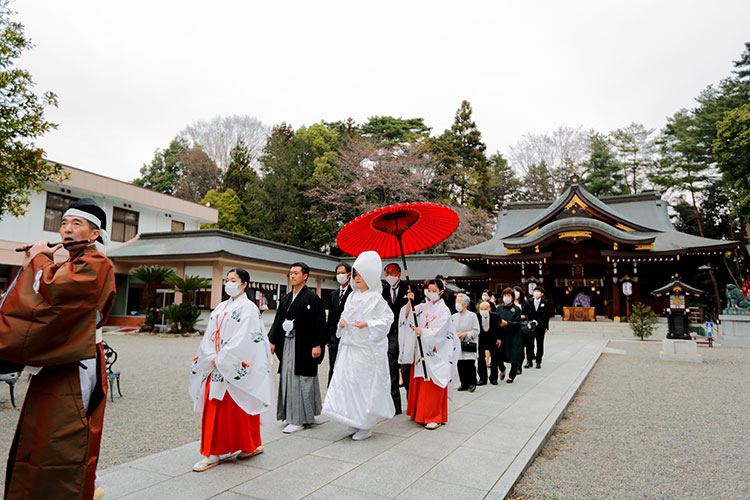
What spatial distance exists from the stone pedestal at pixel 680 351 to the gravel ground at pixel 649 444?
261cm

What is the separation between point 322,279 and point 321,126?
1373 centimetres

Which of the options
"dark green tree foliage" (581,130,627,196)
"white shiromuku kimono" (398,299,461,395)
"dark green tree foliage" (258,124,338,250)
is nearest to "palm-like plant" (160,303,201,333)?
"dark green tree foliage" (258,124,338,250)

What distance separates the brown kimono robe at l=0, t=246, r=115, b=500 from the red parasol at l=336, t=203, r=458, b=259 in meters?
2.81

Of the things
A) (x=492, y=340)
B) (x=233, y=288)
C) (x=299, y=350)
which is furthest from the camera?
(x=492, y=340)


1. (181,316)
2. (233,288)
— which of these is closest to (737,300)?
(233,288)

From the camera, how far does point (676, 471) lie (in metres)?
3.82

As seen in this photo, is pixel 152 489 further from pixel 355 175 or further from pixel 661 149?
pixel 661 149

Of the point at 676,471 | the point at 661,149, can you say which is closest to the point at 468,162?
the point at 661,149

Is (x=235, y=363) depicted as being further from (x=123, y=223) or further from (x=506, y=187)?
(x=506, y=187)

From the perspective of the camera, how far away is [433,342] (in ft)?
16.1

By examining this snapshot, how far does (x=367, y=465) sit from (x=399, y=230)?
8.06 feet

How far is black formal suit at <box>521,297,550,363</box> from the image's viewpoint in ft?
28.9

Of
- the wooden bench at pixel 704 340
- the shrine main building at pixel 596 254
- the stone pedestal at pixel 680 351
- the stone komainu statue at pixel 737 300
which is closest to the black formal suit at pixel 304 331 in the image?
the stone pedestal at pixel 680 351

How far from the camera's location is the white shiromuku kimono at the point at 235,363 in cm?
351
